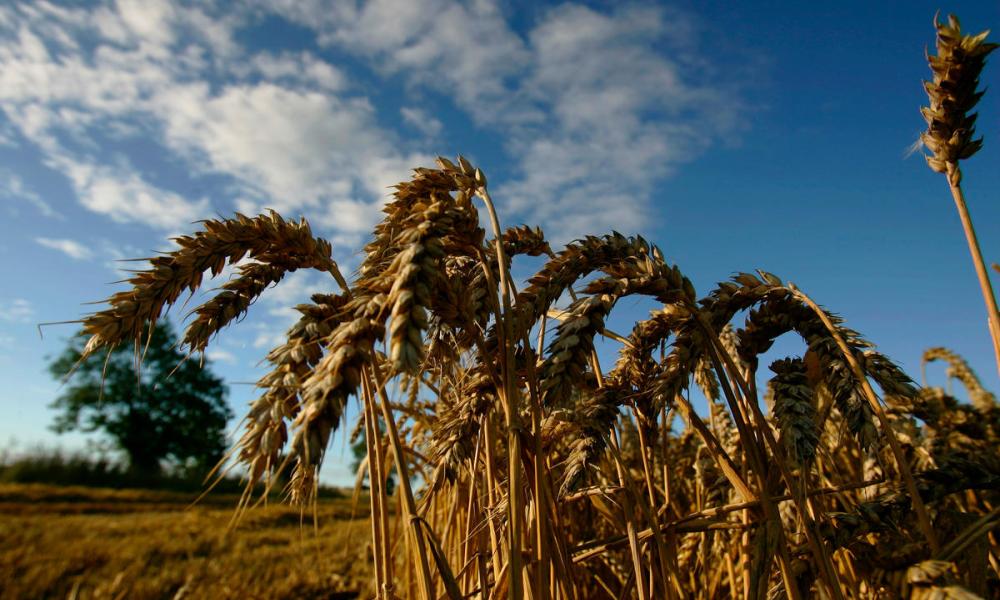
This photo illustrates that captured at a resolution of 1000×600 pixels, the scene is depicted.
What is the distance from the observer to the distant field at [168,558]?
3.89 metres

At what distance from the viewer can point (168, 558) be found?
4914 mm

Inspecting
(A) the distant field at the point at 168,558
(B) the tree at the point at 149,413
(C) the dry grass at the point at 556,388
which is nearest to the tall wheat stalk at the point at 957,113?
(C) the dry grass at the point at 556,388

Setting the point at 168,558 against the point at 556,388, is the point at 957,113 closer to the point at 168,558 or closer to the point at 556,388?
the point at 556,388

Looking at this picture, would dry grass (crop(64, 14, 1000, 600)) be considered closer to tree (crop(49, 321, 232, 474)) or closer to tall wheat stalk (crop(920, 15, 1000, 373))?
tall wheat stalk (crop(920, 15, 1000, 373))

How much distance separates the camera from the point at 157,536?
573 cm

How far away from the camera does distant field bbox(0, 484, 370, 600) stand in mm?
3887

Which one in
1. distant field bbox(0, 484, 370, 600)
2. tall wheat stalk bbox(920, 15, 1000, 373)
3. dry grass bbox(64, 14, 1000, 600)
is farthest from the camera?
distant field bbox(0, 484, 370, 600)

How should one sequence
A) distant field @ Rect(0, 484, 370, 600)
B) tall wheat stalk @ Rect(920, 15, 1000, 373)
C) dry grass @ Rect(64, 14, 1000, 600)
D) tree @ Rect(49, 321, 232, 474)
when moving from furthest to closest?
tree @ Rect(49, 321, 232, 474)
distant field @ Rect(0, 484, 370, 600)
tall wheat stalk @ Rect(920, 15, 1000, 373)
dry grass @ Rect(64, 14, 1000, 600)

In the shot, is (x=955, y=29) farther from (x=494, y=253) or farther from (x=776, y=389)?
(x=494, y=253)

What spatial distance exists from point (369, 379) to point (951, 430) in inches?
155

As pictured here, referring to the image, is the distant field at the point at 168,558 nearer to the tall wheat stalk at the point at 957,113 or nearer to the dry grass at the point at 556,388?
the dry grass at the point at 556,388

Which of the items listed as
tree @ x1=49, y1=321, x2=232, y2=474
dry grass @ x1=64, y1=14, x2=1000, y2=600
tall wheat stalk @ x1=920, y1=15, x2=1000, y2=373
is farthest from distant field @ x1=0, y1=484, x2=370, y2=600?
tree @ x1=49, y1=321, x2=232, y2=474

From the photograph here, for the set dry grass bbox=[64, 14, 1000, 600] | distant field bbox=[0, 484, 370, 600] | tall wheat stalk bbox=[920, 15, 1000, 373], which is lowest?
distant field bbox=[0, 484, 370, 600]

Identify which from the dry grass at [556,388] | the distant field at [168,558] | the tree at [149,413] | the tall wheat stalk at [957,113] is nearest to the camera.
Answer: the dry grass at [556,388]
